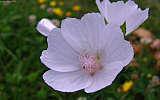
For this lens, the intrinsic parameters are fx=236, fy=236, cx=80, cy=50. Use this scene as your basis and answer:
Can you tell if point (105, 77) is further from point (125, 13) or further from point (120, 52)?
point (125, 13)

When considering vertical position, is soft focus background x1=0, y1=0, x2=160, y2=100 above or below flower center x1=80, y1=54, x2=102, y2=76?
below

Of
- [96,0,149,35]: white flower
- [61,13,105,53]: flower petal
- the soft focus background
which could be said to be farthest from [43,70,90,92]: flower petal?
the soft focus background

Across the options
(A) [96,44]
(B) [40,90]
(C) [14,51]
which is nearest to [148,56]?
(B) [40,90]

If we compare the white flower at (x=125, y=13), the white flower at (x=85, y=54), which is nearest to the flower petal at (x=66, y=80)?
the white flower at (x=85, y=54)

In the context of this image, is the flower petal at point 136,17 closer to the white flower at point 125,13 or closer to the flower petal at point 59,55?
the white flower at point 125,13

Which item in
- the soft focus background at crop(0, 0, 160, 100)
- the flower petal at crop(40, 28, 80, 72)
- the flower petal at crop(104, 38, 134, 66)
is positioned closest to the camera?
the flower petal at crop(104, 38, 134, 66)

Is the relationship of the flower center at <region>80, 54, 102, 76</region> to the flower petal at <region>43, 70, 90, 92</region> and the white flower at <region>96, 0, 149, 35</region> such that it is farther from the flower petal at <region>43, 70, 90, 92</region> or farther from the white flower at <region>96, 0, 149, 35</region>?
the white flower at <region>96, 0, 149, 35</region>

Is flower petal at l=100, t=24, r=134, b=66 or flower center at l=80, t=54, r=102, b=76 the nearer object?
flower petal at l=100, t=24, r=134, b=66
